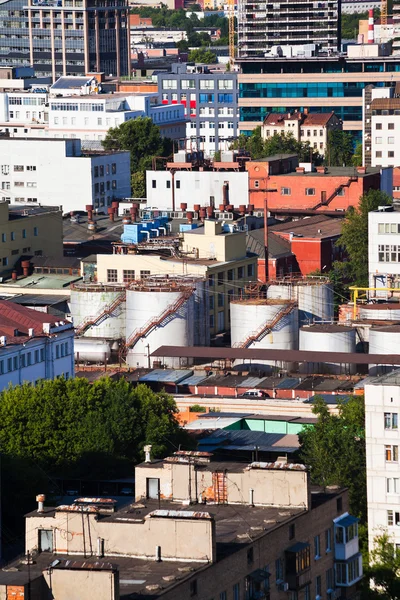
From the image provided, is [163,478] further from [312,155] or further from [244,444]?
[312,155]

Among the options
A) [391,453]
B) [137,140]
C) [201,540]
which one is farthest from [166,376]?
[137,140]

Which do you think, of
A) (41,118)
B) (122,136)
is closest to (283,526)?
(122,136)

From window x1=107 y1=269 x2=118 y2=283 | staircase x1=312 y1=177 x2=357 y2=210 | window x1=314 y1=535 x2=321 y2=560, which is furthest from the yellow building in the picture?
window x1=314 y1=535 x2=321 y2=560

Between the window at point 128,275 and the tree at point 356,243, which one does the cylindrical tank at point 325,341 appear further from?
the tree at point 356,243

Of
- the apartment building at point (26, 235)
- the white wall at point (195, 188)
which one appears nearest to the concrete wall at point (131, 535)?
the apartment building at point (26, 235)

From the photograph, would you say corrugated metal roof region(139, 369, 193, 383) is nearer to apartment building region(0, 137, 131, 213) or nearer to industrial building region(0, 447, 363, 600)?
industrial building region(0, 447, 363, 600)

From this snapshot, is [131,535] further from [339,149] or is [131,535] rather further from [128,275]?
[339,149]
